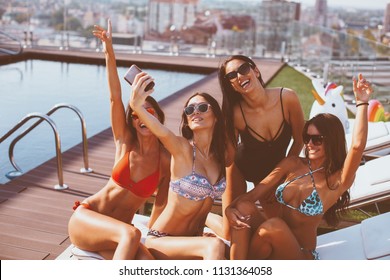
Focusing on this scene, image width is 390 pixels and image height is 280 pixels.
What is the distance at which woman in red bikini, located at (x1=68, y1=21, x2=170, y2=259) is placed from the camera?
3131mm

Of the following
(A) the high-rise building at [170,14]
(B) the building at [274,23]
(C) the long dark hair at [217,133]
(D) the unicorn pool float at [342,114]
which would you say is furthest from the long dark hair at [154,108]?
(A) the high-rise building at [170,14]

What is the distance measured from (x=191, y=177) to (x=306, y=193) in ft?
2.22

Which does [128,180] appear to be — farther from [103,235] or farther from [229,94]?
[229,94]

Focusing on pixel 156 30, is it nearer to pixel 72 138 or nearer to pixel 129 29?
pixel 129 29

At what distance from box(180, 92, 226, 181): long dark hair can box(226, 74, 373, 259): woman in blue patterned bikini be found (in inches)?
10.9

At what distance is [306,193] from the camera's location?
3.07 metres

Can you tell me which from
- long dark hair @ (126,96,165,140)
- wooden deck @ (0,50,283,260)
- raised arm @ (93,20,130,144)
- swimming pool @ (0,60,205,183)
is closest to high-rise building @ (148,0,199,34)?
swimming pool @ (0,60,205,183)

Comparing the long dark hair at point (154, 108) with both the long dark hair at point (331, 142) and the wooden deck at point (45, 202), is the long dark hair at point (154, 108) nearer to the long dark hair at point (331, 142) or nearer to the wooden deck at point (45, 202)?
the long dark hair at point (331, 142)

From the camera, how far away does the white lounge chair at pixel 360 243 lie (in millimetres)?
3289

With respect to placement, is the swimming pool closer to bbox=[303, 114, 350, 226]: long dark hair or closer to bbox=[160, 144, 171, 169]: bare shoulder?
bbox=[160, 144, 171, 169]: bare shoulder

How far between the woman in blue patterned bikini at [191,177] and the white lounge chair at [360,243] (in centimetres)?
92

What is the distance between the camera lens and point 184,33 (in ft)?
63.3

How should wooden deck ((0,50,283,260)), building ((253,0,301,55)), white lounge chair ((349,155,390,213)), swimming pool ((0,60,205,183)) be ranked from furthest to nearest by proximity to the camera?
building ((253,0,301,55)), swimming pool ((0,60,205,183)), white lounge chair ((349,155,390,213)), wooden deck ((0,50,283,260))

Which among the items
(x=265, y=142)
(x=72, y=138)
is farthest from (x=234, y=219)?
(x=72, y=138)
